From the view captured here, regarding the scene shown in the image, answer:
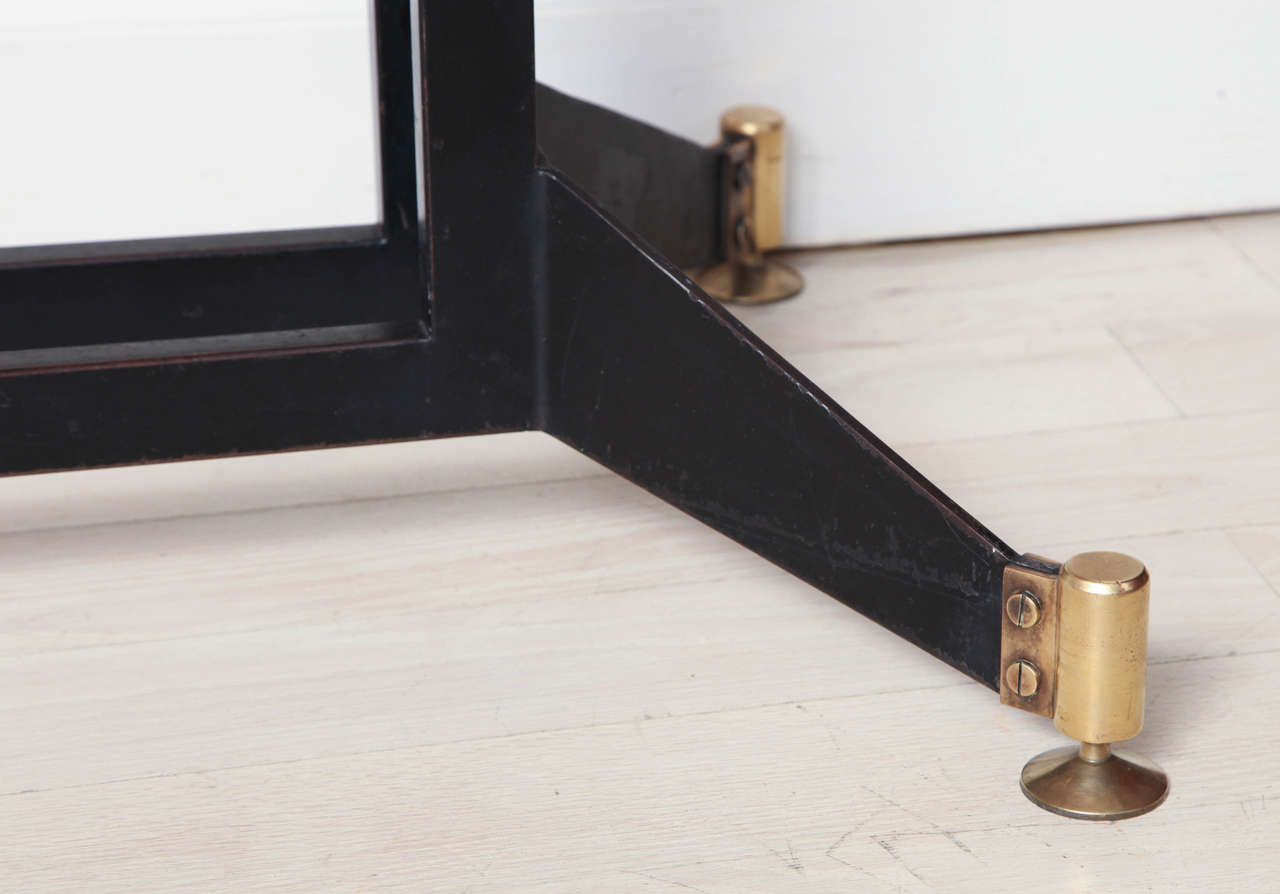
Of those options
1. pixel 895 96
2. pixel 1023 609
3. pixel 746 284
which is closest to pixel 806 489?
pixel 1023 609

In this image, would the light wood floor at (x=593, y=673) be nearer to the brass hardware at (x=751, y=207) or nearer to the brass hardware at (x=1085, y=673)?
the brass hardware at (x=1085, y=673)

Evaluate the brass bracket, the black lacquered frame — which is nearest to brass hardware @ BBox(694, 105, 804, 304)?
the black lacquered frame

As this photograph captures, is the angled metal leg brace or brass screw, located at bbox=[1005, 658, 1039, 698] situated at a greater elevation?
the angled metal leg brace

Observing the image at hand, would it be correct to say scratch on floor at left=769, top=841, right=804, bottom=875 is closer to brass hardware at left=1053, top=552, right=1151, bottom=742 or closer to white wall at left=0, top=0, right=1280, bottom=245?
brass hardware at left=1053, top=552, right=1151, bottom=742

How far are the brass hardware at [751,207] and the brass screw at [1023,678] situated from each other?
52 centimetres

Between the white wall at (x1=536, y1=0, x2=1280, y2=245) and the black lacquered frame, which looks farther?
the white wall at (x1=536, y1=0, x2=1280, y2=245)

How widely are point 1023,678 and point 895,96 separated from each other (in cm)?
66

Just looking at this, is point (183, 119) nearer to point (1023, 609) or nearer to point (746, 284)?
point (746, 284)

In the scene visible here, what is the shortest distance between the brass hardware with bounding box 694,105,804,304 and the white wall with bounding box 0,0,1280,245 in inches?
2.4

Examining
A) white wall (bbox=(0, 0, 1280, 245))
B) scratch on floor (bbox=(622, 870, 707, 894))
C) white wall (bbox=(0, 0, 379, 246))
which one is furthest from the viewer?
white wall (bbox=(0, 0, 1280, 245))

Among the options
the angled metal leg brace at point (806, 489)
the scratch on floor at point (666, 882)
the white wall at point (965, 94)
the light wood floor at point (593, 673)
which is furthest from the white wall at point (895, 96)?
the scratch on floor at point (666, 882)

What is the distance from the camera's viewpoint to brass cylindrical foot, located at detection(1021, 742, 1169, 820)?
679mm

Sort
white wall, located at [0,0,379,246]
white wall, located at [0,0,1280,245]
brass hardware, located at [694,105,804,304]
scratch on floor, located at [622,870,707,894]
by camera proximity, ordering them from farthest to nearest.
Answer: brass hardware, located at [694,105,804,304] < white wall, located at [0,0,1280,245] < white wall, located at [0,0,379,246] < scratch on floor, located at [622,870,707,894]

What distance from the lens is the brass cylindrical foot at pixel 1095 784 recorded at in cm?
68
